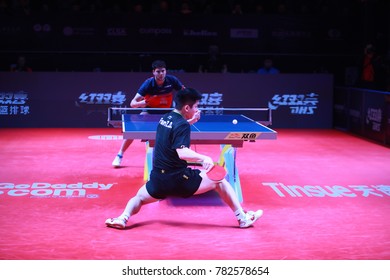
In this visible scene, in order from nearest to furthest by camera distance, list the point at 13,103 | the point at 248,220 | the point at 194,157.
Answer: the point at 194,157, the point at 248,220, the point at 13,103

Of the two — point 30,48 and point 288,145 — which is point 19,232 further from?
point 30,48

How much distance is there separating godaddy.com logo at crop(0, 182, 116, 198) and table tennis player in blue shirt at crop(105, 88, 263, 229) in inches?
72.9

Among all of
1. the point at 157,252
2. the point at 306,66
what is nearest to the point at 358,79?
the point at 306,66

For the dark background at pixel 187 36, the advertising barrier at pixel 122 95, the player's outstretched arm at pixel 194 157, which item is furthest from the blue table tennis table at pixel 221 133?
the dark background at pixel 187 36

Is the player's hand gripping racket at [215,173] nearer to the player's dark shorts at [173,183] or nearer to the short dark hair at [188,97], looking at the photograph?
the player's dark shorts at [173,183]

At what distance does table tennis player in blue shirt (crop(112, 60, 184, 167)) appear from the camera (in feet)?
32.4

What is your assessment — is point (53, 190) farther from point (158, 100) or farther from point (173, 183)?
point (173, 183)

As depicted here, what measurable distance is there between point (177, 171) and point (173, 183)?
0.13 meters

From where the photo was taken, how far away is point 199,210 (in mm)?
7621

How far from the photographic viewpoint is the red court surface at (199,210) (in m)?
5.92

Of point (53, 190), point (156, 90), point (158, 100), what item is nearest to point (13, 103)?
point (158, 100)

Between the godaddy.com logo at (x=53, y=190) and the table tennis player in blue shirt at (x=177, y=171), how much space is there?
1.85 metres
